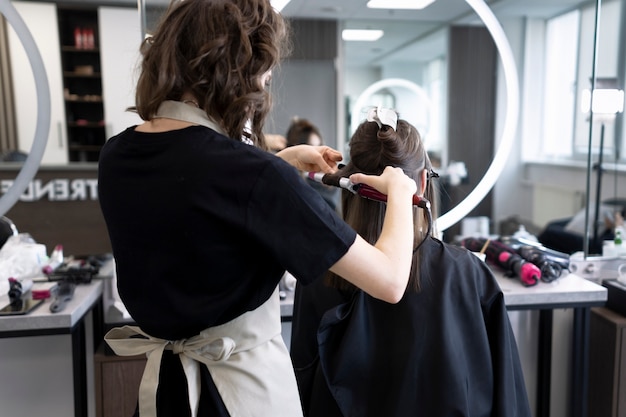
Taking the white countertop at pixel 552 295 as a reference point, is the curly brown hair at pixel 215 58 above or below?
above

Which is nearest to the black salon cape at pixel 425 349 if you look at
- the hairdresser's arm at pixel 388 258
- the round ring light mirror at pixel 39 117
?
the hairdresser's arm at pixel 388 258

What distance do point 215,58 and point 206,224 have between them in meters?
0.22

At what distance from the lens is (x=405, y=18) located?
4.46 meters

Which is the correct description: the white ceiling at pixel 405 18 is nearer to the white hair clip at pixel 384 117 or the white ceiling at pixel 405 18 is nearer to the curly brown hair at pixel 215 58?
the white hair clip at pixel 384 117

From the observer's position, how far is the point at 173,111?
0.77 m

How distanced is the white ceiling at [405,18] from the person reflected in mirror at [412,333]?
2.86 m

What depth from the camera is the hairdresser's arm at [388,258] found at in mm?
743

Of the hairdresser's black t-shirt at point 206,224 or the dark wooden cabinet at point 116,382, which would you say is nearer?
the hairdresser's black t-shirt at point 206,224

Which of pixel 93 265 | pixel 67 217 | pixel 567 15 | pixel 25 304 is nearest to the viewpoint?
pixel 25 304

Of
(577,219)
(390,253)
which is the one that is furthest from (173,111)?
(577,219)

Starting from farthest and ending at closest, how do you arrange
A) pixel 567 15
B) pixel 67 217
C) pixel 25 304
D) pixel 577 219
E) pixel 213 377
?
pixel 567 15
pixel 577 219
pixel 67 217
pixel 25 304
pixel 213 377

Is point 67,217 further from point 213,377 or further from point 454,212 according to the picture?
point 213,377

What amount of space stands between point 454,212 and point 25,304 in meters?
1.34

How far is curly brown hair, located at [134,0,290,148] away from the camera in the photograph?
2.45 feet
